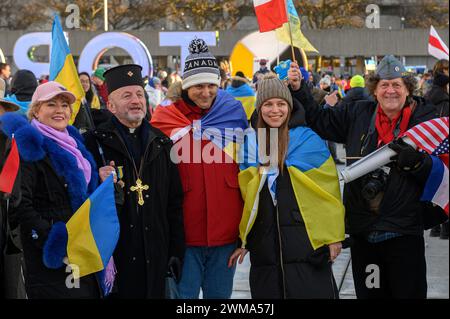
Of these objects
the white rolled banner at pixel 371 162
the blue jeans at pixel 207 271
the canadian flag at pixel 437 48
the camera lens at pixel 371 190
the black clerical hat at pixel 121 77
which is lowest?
the blue jeans at pixel 207 271

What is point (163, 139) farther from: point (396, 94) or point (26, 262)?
point (396, 94)

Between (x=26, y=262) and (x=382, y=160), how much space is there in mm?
2028

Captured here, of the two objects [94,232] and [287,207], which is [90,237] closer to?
[94,232]

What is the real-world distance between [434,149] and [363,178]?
17.1 inches

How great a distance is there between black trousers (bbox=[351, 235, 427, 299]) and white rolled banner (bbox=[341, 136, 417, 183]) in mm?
402

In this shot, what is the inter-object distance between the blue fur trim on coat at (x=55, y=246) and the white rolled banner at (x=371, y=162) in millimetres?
1648

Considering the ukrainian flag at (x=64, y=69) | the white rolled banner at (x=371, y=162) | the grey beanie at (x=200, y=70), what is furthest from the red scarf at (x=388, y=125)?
the ukrainian flag at (x=64, y=69)

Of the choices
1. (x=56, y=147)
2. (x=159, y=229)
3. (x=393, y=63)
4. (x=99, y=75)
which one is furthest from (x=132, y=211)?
(x=99, y=75)

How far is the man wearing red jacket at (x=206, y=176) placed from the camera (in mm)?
4738

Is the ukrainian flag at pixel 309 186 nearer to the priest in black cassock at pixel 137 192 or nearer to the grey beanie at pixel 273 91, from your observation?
the grey beanie at pixel 273 91

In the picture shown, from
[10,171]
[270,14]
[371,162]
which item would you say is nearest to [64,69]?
[270,14]

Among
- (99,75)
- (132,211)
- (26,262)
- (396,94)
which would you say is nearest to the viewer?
(26,262)

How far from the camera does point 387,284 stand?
4.79 m

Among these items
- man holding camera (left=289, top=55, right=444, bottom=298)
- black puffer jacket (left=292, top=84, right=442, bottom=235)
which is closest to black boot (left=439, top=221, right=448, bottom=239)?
black puffer jacket (left=292, top=84, right=442, bottom=235)
